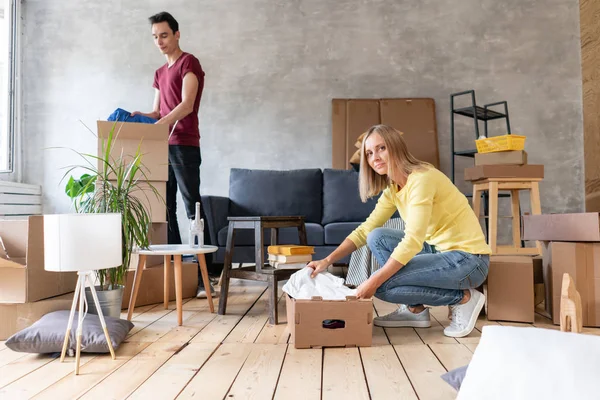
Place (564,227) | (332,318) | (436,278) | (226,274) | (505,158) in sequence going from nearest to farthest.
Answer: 1. (332,318)
2. (436,278)
3. (564,227)
4. (226,274)
5. (505,158)

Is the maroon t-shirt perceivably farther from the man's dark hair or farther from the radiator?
the radiator

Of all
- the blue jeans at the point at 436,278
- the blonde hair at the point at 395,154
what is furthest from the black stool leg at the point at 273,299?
the blonde hair at the point at 395,154

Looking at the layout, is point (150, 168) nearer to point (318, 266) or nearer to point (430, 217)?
point (318, 266)

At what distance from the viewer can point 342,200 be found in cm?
421

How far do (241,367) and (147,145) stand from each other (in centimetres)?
163

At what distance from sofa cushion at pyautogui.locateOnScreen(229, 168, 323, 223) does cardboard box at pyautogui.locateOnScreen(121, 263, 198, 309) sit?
Result: 1027mm

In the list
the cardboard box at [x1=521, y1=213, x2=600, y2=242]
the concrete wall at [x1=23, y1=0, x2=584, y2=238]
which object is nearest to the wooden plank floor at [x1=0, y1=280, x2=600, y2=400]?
the cardboard box at [x1=521, y1=213, x2=600, y2=242]

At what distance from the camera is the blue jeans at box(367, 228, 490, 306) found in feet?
7.06

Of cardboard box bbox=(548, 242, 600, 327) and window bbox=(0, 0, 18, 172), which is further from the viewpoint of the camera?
window bbox=(0, 0, 18, 172)

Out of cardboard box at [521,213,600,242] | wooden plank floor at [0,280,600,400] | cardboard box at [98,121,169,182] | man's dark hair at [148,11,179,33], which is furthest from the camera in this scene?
man's dark hair at [148,11,179,33]

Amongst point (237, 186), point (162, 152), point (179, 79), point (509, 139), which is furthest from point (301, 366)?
point (237, 186)

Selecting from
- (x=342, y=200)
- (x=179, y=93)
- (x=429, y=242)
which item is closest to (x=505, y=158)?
(x=429, y=242)

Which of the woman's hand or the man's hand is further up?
the woman's hand

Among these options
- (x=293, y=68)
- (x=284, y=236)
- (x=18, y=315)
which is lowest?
(x=18, y=315)
